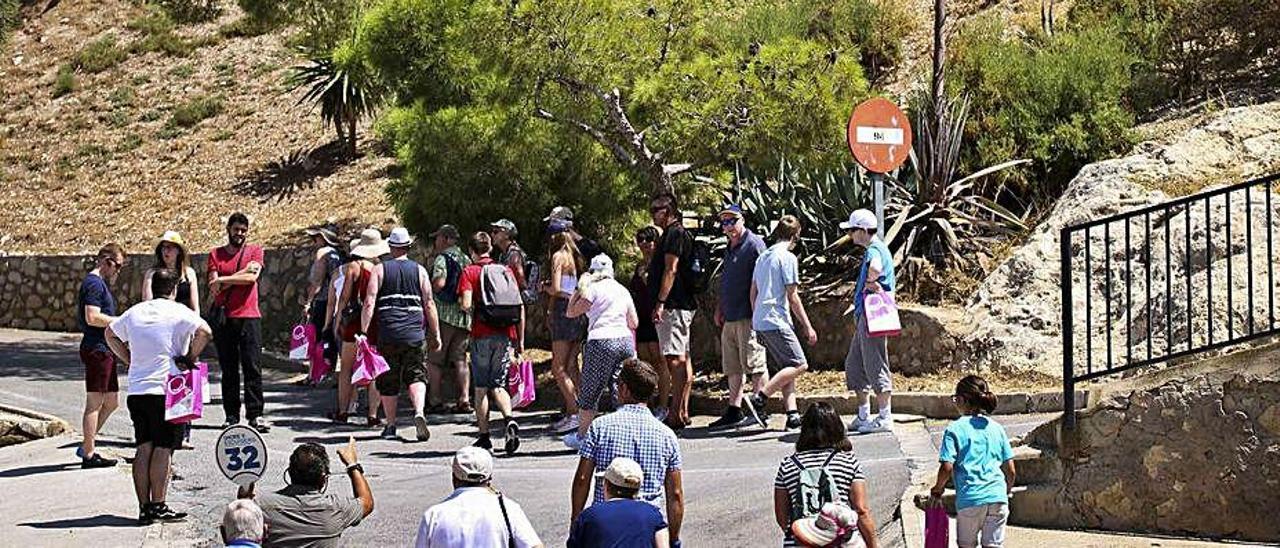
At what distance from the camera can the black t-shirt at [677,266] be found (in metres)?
13.0

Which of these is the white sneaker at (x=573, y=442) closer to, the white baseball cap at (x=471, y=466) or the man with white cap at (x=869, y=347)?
the man with white cap at (x=869, y=347)

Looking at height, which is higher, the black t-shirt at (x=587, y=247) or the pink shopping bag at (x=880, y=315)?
the black t-shirt at (x=587, y=247)

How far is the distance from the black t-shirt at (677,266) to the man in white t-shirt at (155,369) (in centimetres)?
406

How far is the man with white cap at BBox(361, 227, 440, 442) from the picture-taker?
13.0 meters

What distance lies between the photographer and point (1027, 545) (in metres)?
8.49

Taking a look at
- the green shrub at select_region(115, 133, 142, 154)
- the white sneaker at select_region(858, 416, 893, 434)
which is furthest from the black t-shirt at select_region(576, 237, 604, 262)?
the green shrub at select_region(115, 133, 142, 154)

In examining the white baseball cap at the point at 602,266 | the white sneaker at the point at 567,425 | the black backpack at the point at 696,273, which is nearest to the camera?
the white baseball cap at the point at 602,266

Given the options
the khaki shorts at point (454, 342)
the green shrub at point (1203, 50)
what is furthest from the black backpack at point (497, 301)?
the green shrub at point (1203, 50)

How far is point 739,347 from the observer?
12.8 meters

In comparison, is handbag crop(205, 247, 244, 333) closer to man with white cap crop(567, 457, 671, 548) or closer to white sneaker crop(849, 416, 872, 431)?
white sneaker crop(849, 416, 872, 431)

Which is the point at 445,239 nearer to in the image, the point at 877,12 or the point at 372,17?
the point at 372,17

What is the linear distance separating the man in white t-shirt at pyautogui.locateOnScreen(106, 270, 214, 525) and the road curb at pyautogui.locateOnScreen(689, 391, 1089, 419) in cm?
526

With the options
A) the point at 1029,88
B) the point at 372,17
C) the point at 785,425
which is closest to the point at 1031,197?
the point at 1029,88

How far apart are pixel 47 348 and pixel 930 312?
12538mm
